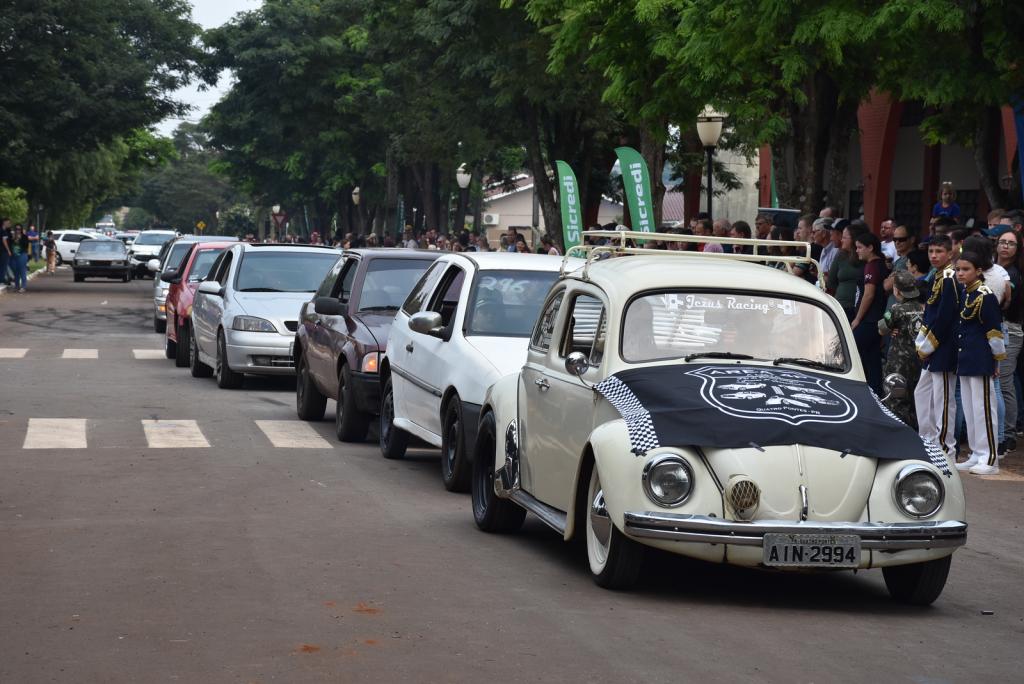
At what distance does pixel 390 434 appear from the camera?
13.5 metres

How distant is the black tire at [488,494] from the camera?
31.7 ft

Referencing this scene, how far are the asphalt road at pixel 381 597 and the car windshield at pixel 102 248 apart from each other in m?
46.9

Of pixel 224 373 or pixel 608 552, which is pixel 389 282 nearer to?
pixel 224 373

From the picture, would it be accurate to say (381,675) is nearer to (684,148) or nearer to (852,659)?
(852,659)

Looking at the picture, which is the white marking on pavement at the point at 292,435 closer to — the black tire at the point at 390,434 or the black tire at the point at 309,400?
the black tire at the point at 309,400

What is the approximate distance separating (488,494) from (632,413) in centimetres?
214

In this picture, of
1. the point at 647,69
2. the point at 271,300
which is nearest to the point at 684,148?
the point at 647,69

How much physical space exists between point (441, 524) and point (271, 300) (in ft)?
32.1

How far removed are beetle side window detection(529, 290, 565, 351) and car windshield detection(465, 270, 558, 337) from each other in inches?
83.2

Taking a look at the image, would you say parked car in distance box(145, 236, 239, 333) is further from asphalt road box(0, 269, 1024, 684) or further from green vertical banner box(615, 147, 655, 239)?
asphalt road box(0, 269, 1024, 684)

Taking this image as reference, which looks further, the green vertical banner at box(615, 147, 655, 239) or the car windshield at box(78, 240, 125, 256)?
the car windshield at box(78, 240, 125, 256)

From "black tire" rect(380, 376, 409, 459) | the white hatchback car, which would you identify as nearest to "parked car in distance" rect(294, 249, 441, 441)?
"black tire" rect(380, 376, 409, 459)

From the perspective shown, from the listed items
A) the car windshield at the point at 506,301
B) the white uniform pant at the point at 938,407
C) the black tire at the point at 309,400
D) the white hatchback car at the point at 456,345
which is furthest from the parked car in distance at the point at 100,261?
the car windshield at the point at 506,301

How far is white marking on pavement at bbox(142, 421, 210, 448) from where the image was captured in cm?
1402
